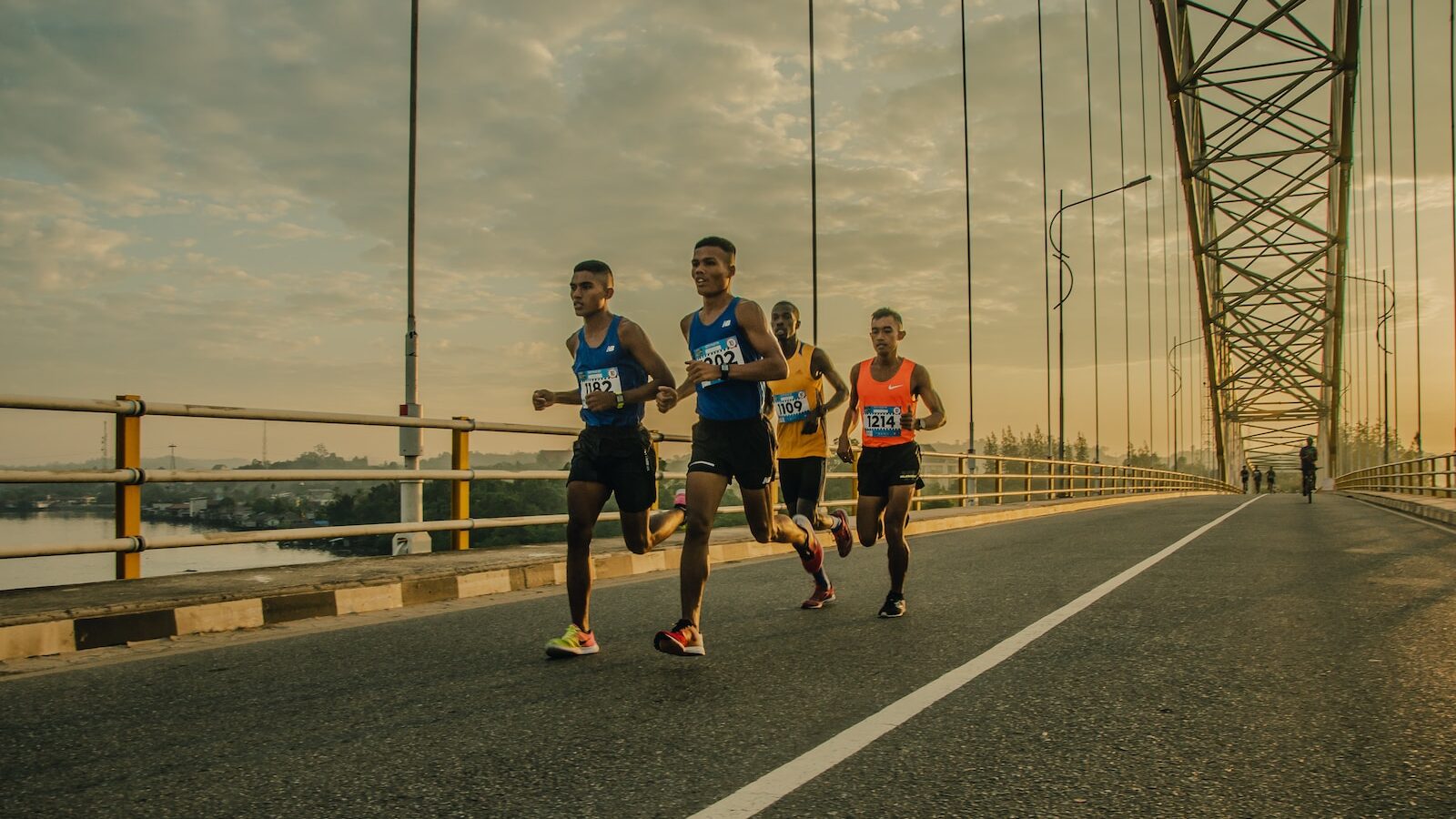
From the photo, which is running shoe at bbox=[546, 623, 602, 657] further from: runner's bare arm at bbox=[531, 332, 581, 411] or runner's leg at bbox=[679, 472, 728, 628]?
runner's bare arm at bbox=[531, 332, 581, 411]

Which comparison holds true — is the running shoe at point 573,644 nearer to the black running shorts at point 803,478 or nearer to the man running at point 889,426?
the man running at point 889,426

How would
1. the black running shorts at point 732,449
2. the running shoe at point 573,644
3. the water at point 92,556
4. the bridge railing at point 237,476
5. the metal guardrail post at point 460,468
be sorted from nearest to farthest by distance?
the running shoe at point 573,644 < the black running shorts at point 732,449 < the water at point 92,556 < the bridge railing at point 237,476 < the metal guardrail post at point 460,468

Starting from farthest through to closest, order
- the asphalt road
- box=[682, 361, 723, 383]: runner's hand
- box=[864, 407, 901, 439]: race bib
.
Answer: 1. box=[864, 407, 901, 439]: race bib
2. box=[682, 361, 723, 383]: runner's hand
3. the asphalt road

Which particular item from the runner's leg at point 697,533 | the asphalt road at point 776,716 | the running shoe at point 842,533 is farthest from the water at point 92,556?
the running shoe at point 842,533

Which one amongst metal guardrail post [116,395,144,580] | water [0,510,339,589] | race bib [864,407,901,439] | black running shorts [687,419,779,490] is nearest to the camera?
black running shorts [687,419,779,490]

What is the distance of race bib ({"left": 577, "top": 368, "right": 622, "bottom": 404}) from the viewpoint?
18.5 feet

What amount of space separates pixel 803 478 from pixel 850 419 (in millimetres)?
669

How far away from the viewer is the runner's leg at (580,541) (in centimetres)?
549

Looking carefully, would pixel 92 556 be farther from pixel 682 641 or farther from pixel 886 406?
pixel 886 406

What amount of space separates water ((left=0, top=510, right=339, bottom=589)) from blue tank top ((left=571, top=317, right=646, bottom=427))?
9.80 feet

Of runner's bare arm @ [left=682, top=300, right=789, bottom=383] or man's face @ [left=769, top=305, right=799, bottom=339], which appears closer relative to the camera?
runner's bare arm @ [left=682, top=300, right=789, bottom=383]

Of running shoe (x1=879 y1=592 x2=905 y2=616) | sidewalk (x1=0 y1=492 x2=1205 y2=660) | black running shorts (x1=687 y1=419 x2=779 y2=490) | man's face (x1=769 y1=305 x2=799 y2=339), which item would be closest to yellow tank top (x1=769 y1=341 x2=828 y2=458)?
man's face (x1=769 y1=305 x2=799 y2=339)

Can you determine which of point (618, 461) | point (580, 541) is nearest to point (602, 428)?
point (618, 461)

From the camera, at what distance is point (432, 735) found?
3.84 meters
